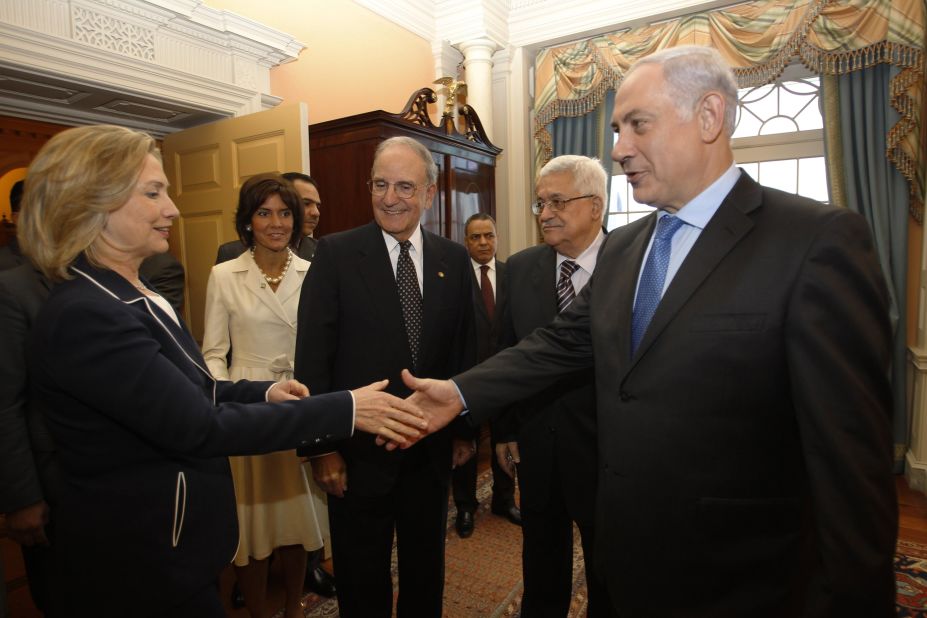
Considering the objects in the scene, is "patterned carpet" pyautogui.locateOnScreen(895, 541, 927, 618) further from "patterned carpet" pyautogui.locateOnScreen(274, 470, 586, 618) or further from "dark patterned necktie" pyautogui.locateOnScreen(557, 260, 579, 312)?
"dark patterned necktie" pyautogui.locateOnScreen(557, 260, 579, 312)

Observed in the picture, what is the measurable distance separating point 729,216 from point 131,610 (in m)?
1.43

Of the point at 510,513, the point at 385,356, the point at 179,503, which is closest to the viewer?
the point at 179,503

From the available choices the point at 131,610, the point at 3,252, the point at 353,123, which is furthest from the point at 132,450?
the point at 353,123

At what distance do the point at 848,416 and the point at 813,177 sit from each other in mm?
4437

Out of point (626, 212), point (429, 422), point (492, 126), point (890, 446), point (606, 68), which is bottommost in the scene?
point (429, 422)

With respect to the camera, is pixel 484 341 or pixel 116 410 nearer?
pixel 116 410

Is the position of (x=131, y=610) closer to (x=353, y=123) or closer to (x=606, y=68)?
(x=353, y=123)

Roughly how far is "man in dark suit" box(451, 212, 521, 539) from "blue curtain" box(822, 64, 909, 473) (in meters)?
2.75

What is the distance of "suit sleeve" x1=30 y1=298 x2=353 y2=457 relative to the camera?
1060mm

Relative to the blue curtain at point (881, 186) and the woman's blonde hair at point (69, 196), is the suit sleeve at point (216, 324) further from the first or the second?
the blue curtain at point (881, 186)

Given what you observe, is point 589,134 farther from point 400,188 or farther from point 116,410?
point 116,410

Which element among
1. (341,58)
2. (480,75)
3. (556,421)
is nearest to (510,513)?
(556,421)

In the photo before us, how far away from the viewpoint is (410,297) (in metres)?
1.81

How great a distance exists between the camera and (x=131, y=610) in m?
1.12
